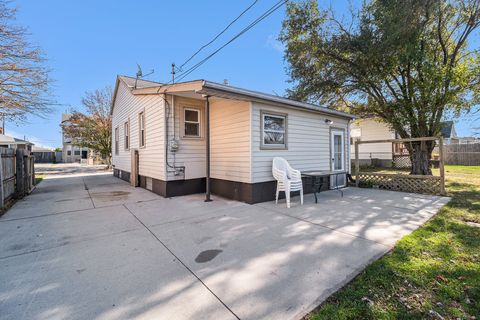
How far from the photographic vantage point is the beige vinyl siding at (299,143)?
19.4ft

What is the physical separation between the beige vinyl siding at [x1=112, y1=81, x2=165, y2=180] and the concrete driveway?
7.31ft

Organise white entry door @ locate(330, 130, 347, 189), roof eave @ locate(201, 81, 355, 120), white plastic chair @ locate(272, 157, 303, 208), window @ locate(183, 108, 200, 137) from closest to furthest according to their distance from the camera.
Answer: roof eave @ locate(201, 81, 355, 120), white plastic chair @ locate(272, 157, 303, 208), window @ locate(183, 108, 200, 137), white entry door @ locate(330, 130, 347, 189)

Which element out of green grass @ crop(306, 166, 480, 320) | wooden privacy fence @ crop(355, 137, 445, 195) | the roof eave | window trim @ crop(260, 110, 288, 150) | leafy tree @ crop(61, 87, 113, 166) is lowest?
green grass @ crop(306, 166, 480, 320)

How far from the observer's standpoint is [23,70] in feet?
29.9

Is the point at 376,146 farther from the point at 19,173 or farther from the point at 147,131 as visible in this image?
the point at 19,173

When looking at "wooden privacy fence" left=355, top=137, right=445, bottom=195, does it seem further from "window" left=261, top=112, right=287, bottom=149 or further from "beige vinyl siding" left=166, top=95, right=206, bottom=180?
"beige vinyl siding" left=166, top=95, right=206, bottom=180

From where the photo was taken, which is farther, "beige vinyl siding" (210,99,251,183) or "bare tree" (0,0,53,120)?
"bare tree" (0,0,53,120)

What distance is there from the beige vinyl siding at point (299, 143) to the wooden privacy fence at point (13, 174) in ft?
20.1

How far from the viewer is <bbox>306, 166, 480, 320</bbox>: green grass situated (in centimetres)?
186

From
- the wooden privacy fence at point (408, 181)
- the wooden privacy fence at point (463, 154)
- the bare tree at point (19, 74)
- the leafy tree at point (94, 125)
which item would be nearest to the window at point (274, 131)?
the wooden privacy fence at point (408, 181)

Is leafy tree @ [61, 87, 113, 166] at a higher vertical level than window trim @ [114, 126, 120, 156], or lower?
higher

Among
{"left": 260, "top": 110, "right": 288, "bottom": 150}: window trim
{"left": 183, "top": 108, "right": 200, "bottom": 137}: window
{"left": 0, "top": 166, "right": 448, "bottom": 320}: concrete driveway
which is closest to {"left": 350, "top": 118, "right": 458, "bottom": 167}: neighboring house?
{"left": 260, "top": 110, "right": 288, "bottom": 150}: window trim

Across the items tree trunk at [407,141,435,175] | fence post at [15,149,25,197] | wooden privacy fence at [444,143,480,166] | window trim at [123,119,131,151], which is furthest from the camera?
wooden privacy fence at [444,143,480,166]

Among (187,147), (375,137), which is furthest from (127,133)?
(375,137)
